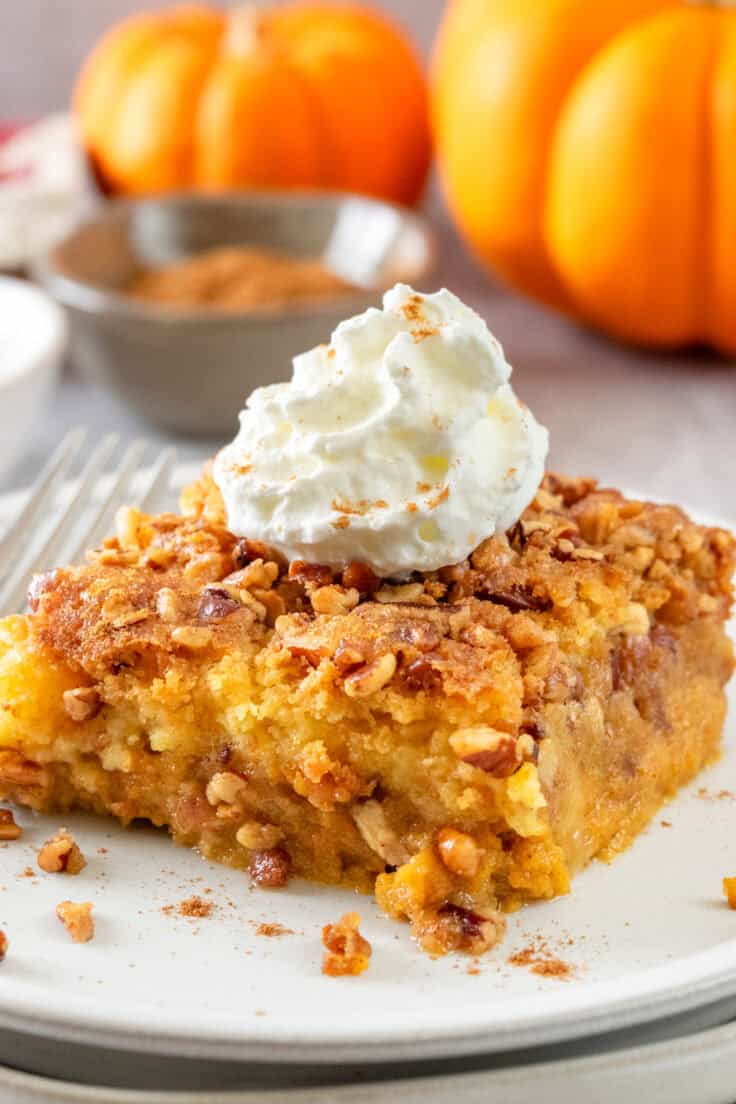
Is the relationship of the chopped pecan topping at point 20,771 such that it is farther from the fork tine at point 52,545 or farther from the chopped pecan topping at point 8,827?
the fork tine at point 52,545

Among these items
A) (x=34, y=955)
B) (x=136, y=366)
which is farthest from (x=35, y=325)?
(x=34, y=955)

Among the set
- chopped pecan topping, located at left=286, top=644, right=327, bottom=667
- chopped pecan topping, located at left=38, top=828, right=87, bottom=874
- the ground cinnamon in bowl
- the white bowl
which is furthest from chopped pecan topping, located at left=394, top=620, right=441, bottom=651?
the ground cinnamon in bowl

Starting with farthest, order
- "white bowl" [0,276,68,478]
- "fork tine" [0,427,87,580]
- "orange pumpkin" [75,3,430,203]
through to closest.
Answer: "orange pumpkin" [75,3,430,203], "white bowl" [0,276,68,478], "fork tine" [0,427,87,580]

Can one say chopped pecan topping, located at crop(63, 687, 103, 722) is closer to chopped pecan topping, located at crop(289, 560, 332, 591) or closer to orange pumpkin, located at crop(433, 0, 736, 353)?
chopped pecan topping, located at crop(289, 560, 332, 591)

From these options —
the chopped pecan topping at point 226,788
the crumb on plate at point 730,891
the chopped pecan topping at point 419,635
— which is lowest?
the chopped pecan topping at point 226,788

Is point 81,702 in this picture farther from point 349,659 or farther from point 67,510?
point 67,510

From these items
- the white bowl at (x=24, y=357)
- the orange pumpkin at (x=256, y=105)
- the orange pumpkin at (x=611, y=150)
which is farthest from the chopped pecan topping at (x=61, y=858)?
the orange pumpkin at (x=256, y=105)
